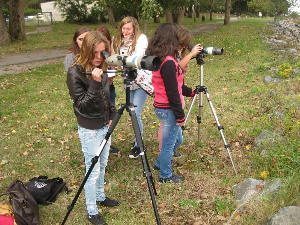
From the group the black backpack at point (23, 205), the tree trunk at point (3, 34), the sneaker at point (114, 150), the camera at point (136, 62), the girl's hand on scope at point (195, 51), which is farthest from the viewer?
the tree trunk at point (3, 34)

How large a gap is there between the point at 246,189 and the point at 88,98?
107 inches

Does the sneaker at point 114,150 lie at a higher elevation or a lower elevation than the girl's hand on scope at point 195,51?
lower

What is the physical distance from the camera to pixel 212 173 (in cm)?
731

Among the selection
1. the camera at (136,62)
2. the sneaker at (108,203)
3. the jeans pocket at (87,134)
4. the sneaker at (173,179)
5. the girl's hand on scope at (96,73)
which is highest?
the camera at (136,62)

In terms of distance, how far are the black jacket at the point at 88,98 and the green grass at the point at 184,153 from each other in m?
1.50

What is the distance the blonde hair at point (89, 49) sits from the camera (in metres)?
5.06

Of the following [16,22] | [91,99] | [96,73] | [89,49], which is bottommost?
[16,22]

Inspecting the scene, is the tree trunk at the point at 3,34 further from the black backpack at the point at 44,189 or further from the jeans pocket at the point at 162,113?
the jeans pocket at the point at 162,113

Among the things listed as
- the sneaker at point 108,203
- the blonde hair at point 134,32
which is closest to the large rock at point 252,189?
the sneaker at point 108,203

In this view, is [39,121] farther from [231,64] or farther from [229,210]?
[231,64]

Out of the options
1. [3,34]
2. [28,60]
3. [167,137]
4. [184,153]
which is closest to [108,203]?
[167,137]

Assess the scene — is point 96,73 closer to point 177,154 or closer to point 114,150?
point 177,154

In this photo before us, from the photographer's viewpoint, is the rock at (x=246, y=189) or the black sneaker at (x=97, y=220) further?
the rock at (x=246, y=189)

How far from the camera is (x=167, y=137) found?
21.7ft
